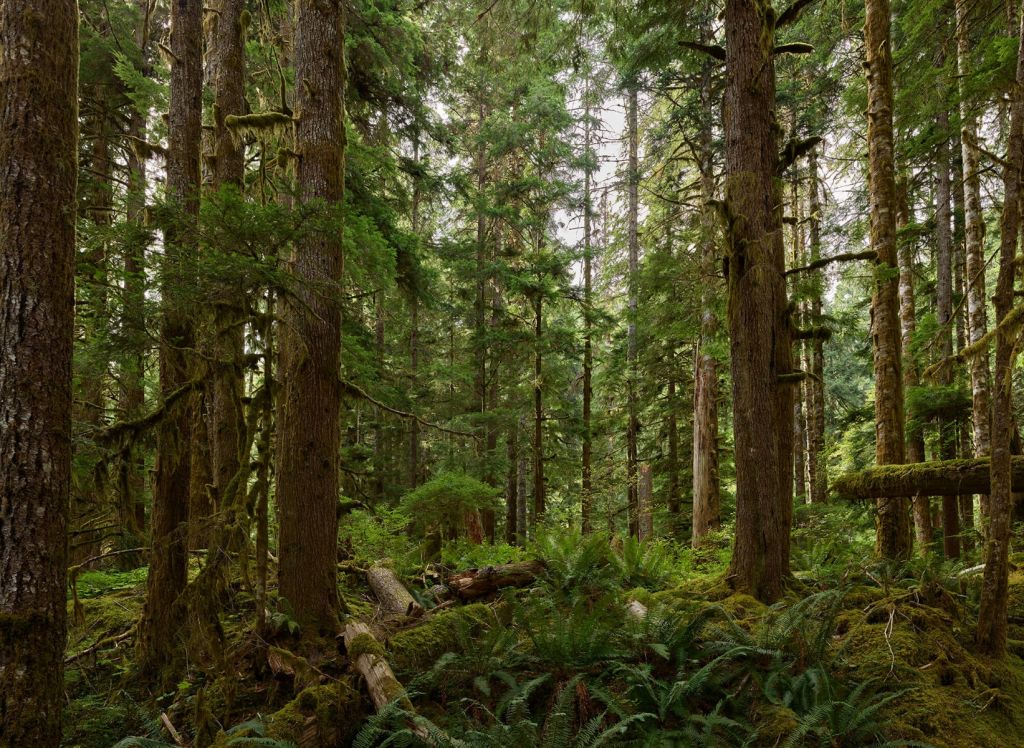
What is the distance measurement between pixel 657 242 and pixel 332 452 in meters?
11.3

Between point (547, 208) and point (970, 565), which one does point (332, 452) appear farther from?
point (547, 208)

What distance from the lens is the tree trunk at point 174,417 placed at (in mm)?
4648

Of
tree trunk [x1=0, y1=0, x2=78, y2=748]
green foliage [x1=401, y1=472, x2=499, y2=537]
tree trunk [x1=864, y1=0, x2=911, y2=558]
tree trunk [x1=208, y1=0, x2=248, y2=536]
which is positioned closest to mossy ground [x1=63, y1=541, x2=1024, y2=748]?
tree trunk [x1=0, y1=0, x2=78, y2=748]

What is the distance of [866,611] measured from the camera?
4.99 metres

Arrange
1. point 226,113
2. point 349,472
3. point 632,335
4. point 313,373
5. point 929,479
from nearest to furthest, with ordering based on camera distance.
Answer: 1. point 313,373
2. point 929,479
3. point 349,472
4. point 226,113
5. point 632,335

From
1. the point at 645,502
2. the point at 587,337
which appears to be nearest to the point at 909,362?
the point at 645,502

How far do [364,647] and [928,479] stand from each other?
19.8 ft

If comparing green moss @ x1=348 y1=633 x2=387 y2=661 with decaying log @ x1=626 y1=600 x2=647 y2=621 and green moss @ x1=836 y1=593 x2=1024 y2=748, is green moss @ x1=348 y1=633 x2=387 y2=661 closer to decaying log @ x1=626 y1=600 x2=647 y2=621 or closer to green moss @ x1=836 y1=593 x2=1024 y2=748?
decaying log @ x1=626 y1=600 x2=647 y2=621

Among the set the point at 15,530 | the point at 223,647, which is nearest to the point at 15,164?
the point at 15,530

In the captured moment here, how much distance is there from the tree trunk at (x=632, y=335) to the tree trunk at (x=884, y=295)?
25.3 feet

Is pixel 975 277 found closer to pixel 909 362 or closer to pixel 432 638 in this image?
pixel 909 362

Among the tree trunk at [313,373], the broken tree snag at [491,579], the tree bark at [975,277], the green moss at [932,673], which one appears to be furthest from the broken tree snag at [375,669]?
the tree bark at [975,277]

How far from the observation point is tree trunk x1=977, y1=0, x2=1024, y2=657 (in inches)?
160

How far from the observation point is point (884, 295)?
320 inches
